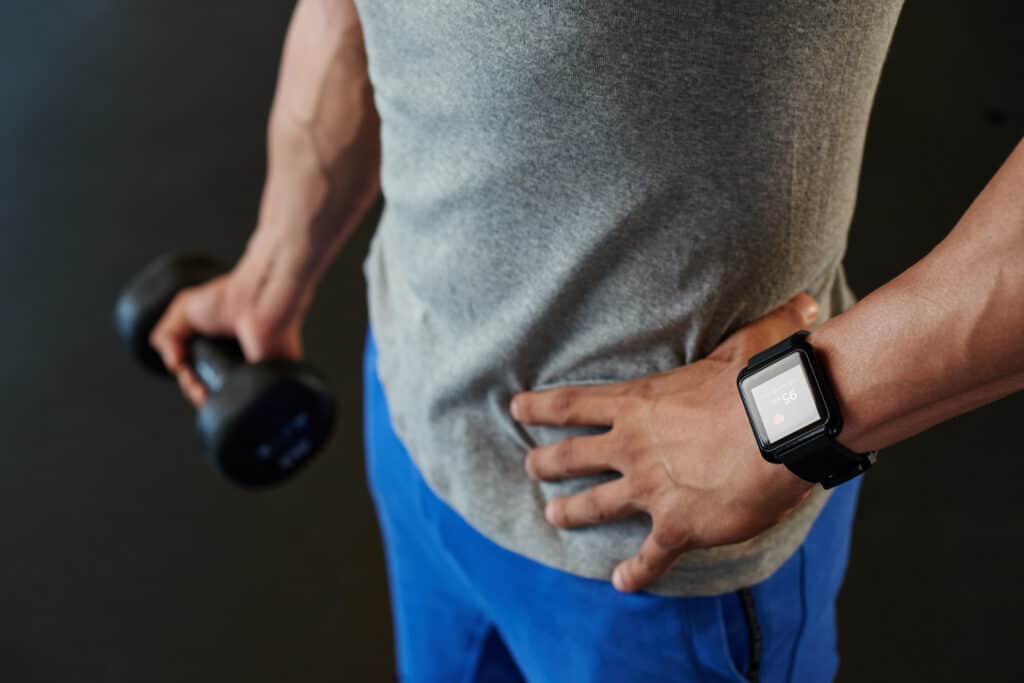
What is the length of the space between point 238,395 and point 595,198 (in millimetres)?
619

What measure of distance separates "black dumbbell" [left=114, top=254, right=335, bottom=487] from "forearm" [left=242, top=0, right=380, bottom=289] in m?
0.12

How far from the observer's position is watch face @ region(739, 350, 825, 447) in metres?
0.53

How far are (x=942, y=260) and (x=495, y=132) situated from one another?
0.81 ft

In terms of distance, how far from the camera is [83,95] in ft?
7.75

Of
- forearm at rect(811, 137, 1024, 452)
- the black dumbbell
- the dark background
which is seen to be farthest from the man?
the dark background

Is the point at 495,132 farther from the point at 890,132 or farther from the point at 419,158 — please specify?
the point at 890,132

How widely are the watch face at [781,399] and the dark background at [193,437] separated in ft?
3.70

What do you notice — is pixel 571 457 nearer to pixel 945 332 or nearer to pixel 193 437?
pixel 945 332

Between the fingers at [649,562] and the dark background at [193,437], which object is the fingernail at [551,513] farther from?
the dark background at [193,437]

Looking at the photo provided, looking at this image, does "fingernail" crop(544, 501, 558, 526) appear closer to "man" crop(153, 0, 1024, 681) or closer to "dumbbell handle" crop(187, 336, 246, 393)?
"man" crop(153, 0, 1024, 681)

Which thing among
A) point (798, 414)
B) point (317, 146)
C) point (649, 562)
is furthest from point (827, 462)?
point (317, 146)

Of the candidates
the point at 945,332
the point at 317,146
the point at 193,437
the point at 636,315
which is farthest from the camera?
the point at 193,437

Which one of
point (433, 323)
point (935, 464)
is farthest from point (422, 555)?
point (935, 464)

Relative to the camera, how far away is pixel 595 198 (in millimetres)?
568
